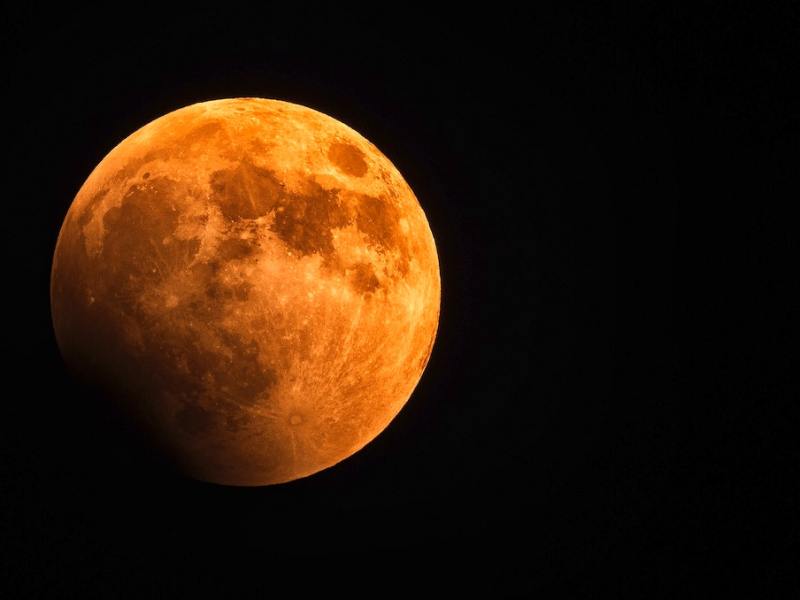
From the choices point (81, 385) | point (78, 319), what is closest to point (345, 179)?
point (78, 319)

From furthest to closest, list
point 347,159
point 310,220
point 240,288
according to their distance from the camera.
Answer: point 347,159, point 310,220, point 240,288

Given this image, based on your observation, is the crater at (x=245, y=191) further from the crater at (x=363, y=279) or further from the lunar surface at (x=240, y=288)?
the crater at (x=363, y=279)

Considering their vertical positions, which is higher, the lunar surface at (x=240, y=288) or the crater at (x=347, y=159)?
the crater at (x=347, y=159)

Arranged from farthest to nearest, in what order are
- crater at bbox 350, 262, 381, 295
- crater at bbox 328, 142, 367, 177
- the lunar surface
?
1. crater at bbox 328, 142, 367, 177
2. crater at bbox 350, 262, 381, 295
3. the lunar surface

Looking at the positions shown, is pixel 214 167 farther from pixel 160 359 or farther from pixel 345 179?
pixel 160 359

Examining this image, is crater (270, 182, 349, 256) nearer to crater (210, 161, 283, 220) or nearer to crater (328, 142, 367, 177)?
crater (210, 161, 283, 220)

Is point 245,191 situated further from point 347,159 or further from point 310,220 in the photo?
point 347,159

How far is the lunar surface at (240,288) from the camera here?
210cm

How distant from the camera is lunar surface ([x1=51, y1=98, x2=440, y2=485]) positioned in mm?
2098

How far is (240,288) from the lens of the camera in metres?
2.08

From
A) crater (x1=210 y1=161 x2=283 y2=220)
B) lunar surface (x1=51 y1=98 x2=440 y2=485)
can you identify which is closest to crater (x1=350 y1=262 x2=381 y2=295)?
lunar surface (x1=51 y1=98 x2=440 y2=485)

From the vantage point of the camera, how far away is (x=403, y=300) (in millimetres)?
2455

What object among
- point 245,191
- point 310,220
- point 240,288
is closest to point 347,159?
point 310,220

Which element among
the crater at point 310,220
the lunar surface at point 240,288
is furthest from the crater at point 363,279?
the crater at point 310,220
